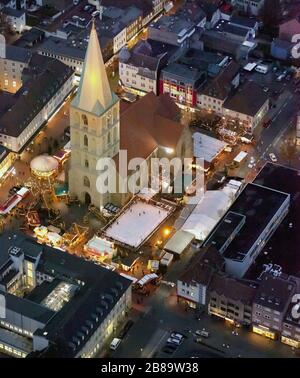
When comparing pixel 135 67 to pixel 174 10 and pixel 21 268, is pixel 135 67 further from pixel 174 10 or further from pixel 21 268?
pixel 21 268

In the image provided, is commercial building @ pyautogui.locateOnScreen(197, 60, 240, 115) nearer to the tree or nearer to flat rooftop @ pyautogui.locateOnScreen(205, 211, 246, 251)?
flat rooftop @ pyautogui.locateOnScreen(205, 211, 246, 251)

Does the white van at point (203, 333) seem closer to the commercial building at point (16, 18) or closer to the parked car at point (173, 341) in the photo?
the parked car at point (173, 341)

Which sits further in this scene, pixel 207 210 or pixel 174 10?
pixel 174 10

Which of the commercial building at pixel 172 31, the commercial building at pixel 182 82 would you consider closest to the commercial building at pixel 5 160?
the commercial building at pixel 182 82

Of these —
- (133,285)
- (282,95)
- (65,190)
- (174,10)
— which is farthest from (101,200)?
(174,10)

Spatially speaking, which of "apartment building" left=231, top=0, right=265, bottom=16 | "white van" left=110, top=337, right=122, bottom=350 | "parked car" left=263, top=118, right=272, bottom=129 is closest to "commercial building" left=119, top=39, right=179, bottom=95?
"parked car" left=263, top=118, right=272, bottom=129

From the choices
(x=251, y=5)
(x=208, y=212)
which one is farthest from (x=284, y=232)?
(x=251, y=5)
